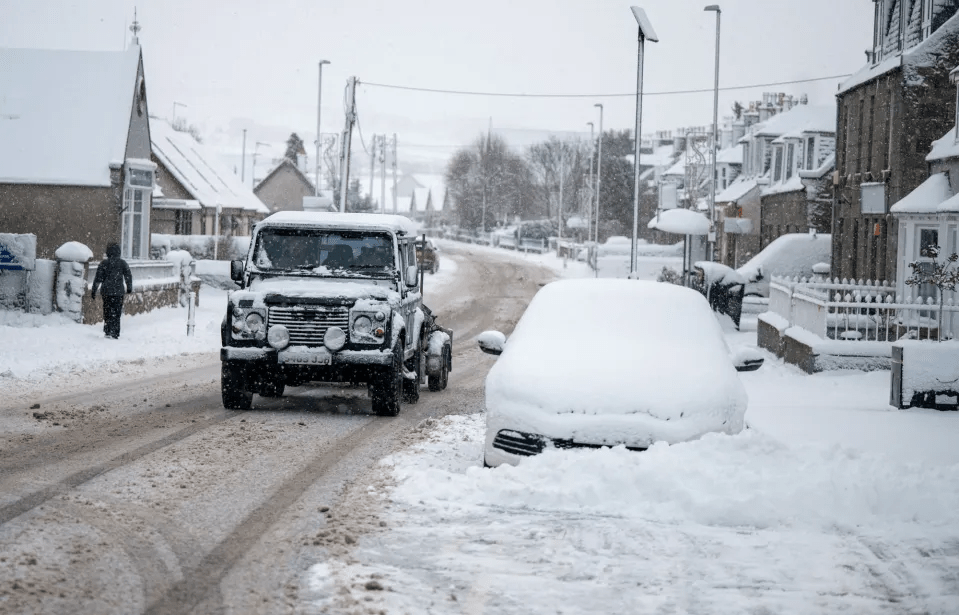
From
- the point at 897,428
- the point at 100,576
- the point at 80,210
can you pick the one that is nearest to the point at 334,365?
the point at 897,428

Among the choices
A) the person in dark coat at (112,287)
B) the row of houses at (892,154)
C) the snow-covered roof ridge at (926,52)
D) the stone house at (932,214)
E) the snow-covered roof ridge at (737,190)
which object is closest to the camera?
the person in dark coat at (112,287)

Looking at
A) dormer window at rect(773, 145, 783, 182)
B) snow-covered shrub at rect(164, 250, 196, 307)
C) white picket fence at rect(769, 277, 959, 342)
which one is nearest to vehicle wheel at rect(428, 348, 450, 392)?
white picket fence at rect(769, 277, 959, 342)

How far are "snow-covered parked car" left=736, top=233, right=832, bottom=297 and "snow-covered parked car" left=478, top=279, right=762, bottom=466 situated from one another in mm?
25266

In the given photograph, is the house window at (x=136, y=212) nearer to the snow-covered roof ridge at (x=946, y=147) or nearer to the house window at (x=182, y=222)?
the house window at (x=182, y=222)

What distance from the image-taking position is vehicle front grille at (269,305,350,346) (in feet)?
44.2

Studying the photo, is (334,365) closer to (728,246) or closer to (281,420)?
(281,420)

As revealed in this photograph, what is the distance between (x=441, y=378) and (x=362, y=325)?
329 centimetres

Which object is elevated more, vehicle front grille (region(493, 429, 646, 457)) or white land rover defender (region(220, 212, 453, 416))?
white land rover defender (region(220, 212, 453, 416))

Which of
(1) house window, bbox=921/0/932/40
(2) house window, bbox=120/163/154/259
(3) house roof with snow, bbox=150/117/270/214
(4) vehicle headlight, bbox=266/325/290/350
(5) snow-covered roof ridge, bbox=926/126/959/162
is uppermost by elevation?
(1) house window, bbox=921/0/932/40

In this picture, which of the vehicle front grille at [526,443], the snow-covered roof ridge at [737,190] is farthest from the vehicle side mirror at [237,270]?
the snow-covered roof ridge at [737,190]

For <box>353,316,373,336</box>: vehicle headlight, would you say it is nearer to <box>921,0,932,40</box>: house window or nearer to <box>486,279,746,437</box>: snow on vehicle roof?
<box>486,279,746,437</box>: snow on vehicle roof

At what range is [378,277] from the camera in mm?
14352

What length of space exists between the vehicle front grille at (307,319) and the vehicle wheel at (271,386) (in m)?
0.56

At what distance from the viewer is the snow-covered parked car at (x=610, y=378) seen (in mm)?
8898
